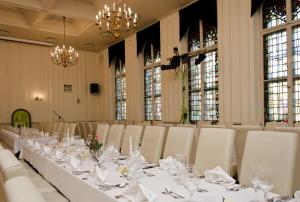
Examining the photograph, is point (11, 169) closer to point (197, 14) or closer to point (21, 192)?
point (21, 192)

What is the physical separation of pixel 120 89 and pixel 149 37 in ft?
11.3

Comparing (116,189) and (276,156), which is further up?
(276,156)

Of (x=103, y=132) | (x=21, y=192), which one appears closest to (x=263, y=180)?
(x=21, y=192)

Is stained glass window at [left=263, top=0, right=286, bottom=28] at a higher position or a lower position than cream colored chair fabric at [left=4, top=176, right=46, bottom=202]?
higher

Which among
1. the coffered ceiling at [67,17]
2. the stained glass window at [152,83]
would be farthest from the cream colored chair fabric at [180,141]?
the stained glass window at [152,83]

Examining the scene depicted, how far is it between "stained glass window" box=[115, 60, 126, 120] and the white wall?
4.61 ft

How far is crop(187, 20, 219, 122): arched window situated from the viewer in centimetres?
757

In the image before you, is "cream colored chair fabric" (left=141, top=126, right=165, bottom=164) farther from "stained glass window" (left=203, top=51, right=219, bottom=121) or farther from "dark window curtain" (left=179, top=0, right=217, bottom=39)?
"dark window curtain" (left=179, top=0, right=217, bottom=39)

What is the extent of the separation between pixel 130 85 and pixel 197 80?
3465 millimetres

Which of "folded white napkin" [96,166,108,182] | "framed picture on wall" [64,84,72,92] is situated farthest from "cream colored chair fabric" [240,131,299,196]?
"framed picture on wall" [64,84,72,92]

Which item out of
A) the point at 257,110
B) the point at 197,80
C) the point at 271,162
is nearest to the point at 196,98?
the point at 197,80

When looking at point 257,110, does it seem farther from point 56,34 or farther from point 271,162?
point 56,34

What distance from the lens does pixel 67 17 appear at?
381 inches

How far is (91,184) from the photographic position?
1.98 m
